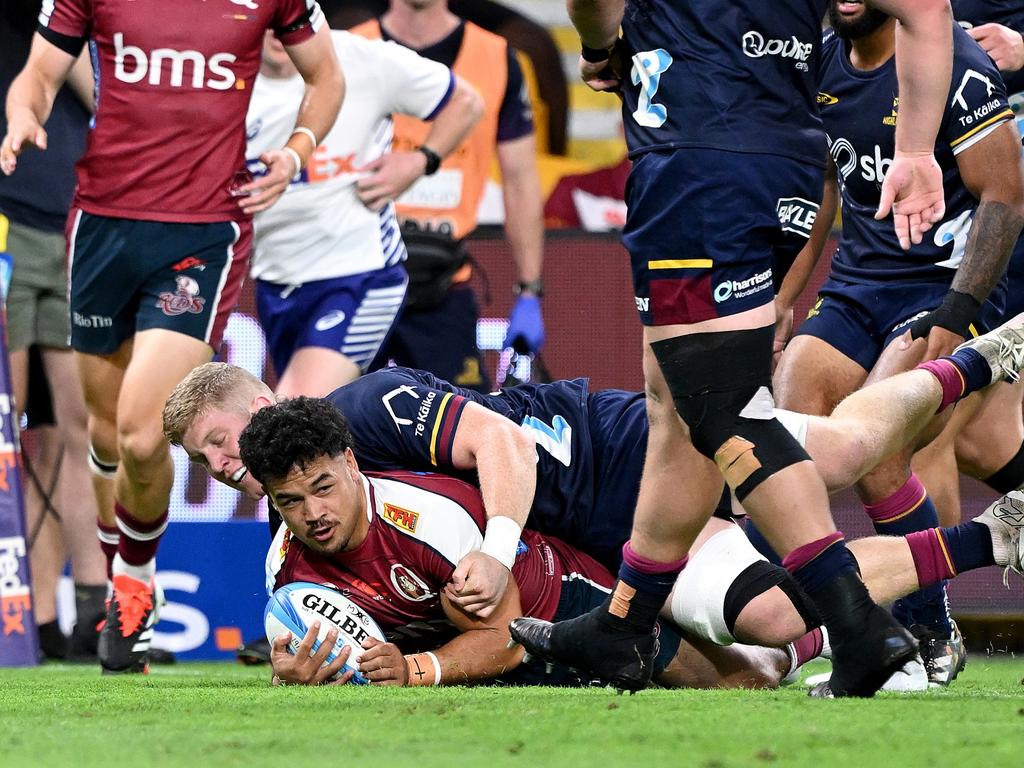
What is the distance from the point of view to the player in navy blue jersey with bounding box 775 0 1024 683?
14.8ft

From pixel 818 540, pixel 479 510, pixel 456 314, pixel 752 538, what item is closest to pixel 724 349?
pixel 818 540

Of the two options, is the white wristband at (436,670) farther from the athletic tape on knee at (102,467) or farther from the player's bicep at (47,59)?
the player's bicep at (47,59)

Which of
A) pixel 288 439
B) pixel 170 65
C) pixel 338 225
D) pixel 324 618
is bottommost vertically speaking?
pixel 338 225

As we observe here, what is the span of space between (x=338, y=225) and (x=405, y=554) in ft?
9.08

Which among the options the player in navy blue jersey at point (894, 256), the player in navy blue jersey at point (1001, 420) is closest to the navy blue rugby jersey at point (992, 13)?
the player in navy blue jersey at point (1001, 420)

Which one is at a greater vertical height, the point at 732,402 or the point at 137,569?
the point at 732,402

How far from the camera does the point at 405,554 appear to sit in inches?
161

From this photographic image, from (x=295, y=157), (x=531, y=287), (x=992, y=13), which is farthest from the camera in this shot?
(x=531, y=287)

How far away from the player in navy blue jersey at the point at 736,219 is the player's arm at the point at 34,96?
2429 mm

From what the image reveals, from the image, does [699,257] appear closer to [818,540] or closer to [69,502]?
[818,540]

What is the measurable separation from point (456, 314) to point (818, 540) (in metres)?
4.19

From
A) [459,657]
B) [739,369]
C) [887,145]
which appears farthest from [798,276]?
[739,369]

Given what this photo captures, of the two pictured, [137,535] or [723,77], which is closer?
[723,77]

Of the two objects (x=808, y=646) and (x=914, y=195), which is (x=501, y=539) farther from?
(x=914, y=195)
